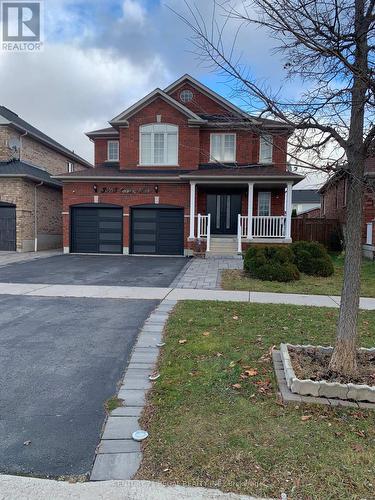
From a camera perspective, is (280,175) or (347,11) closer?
(347,11)

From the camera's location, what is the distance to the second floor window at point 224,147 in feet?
61.6

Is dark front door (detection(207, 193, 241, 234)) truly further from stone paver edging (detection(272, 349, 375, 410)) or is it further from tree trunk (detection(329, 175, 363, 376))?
stone paver edging (detection(272, 349, 375, 410))

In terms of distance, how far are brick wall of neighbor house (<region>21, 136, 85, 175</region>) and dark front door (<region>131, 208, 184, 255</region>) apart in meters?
9.04

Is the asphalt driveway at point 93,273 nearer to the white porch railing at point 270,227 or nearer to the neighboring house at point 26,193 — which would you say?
the white porch railing at point 270,227

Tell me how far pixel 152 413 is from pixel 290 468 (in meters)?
1.23

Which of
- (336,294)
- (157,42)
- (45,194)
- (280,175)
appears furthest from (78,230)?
(157,42)

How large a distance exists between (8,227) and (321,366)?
19.1 metres

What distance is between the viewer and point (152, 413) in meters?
3.09

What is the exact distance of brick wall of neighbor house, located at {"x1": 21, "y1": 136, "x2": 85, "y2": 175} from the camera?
21938 millimetres

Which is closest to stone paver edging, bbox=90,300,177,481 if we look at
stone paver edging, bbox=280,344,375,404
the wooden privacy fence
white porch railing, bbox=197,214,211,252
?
stone paver edging, bbox=280,344,375,404

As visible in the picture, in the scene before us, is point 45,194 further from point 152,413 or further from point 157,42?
point 152,413

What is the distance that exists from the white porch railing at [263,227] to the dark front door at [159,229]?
3106 mm

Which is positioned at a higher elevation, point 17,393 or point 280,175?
point 280,175

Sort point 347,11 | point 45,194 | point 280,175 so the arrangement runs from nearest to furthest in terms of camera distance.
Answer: point 347,11, point 280,175, point 45,194
